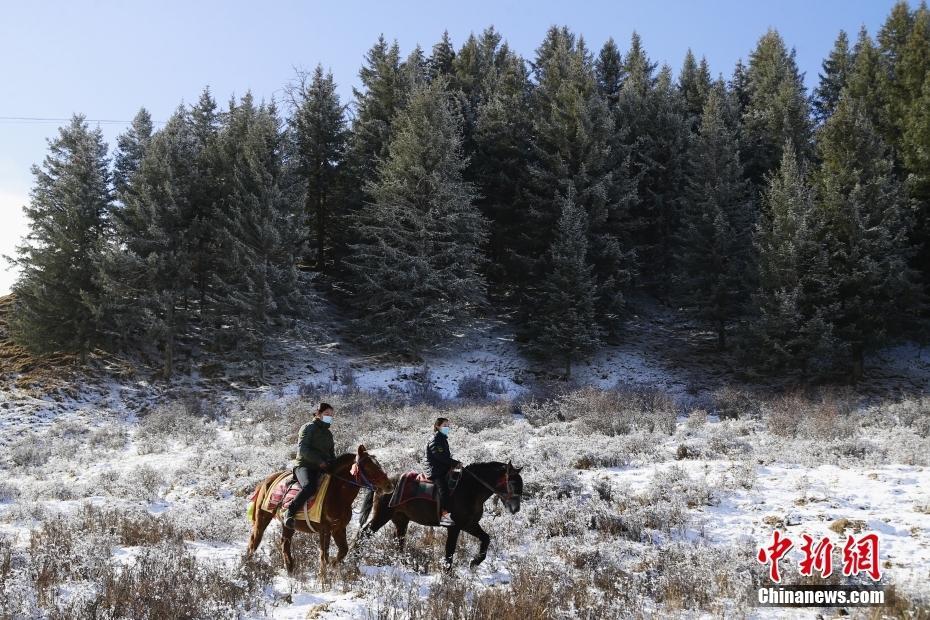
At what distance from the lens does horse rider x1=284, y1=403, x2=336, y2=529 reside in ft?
26.3

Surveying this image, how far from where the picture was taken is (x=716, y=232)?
29531 millimetres

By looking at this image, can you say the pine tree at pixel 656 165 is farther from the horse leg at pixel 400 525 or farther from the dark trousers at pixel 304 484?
the dark trousers at pixel 304 484

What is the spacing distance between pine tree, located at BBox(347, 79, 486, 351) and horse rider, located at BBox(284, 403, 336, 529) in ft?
63.3

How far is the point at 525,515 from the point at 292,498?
3990mm

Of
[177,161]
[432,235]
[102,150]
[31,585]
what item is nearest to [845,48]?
[432,235]

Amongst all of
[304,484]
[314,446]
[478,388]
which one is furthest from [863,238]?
[304,484]

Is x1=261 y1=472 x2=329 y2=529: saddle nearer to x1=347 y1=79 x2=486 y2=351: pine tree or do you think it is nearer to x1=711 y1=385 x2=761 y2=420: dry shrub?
x1=711 y1=385 x2=761 y2=420: dry shrub

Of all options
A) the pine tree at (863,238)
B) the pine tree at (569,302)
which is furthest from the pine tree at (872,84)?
the pine tree at (569,302)

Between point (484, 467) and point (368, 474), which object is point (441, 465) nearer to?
point (484, 467)

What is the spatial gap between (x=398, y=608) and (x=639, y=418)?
39.0 feet

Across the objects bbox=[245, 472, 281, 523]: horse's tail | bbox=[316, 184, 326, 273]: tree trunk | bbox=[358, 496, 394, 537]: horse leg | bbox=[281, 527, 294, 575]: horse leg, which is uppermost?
bbox=[316, 184, 326, 273]: tree trunk

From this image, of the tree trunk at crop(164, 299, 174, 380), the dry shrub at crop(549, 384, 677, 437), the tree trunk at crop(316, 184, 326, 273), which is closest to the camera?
the dry shrub at crop(549, 384, 677, 437)

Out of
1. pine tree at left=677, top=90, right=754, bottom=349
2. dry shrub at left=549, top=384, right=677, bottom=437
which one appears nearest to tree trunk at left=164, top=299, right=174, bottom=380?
dry shrub at left=549, top=384, right=677, bottom=437

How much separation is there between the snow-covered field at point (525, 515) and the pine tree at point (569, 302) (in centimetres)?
915
